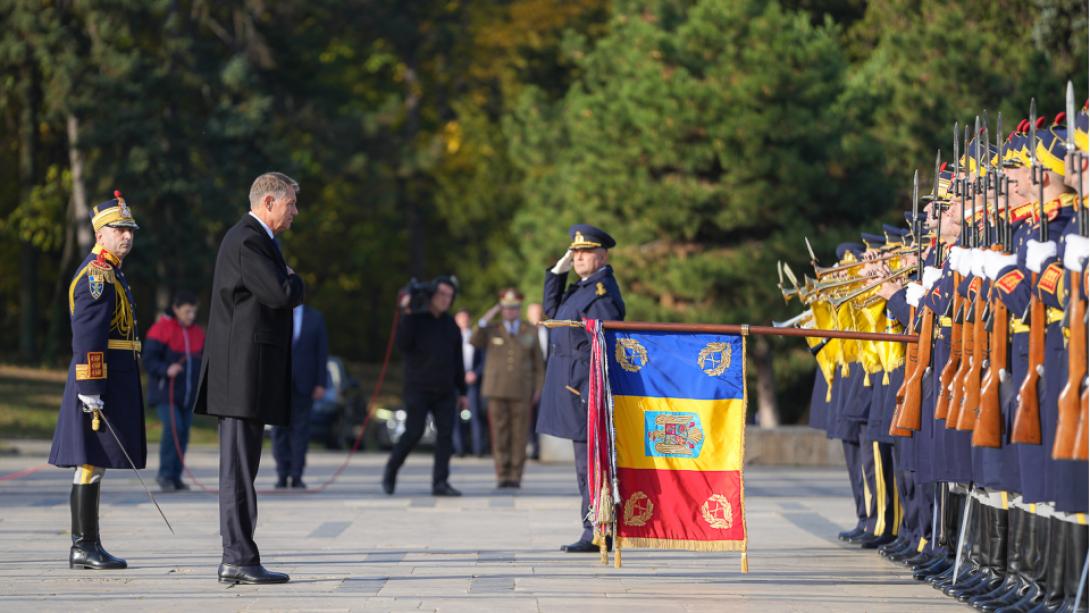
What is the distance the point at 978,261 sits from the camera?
8.41 metres

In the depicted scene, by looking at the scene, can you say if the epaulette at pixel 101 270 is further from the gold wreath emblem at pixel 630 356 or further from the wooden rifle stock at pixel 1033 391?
the wooden rifle stock at pixel 1033 391

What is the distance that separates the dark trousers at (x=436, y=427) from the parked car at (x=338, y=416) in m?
10.8

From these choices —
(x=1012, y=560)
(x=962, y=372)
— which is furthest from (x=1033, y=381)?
(x=1012, y=560)

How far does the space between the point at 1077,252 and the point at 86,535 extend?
5.71 m

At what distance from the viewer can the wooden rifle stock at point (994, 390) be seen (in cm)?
810

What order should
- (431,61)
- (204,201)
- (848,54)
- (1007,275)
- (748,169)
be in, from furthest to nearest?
1. (431,61)
2. (204,201)
3. (848,54)
4. (748,169)
5. (1007,275)

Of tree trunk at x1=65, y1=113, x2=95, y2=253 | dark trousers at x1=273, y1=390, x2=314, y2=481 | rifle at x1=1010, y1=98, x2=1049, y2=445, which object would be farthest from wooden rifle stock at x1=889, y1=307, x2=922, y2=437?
tree trunk at x1=65, y1=113, x2=95, y2=253

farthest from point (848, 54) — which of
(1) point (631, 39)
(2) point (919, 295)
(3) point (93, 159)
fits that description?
(2) point (919, 295)

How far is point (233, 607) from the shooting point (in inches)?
336

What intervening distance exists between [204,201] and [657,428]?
3215 cm

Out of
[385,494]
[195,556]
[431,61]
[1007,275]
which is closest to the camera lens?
[1007,275]

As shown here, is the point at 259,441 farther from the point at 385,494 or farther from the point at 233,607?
the point at 385,494

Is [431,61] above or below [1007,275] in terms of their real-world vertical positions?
above

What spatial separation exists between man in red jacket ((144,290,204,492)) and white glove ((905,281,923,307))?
334 inches
